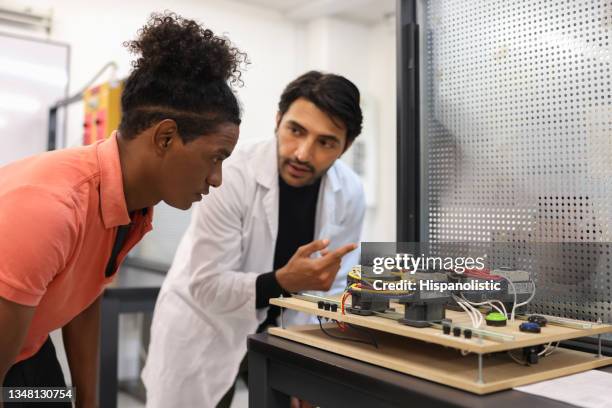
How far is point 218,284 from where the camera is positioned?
1.24 meters

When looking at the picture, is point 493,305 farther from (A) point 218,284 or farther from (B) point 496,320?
(A) point 218,284

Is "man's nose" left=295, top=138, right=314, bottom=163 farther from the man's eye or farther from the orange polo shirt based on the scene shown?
the orange polo shirt

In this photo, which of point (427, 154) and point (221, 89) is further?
point (427, 154)

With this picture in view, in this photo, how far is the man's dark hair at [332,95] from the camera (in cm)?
129

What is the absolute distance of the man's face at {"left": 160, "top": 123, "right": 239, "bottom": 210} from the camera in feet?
2.77

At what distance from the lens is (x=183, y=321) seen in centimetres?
138

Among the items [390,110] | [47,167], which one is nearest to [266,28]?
[390,110]

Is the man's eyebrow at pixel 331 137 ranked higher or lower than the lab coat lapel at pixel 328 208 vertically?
higher

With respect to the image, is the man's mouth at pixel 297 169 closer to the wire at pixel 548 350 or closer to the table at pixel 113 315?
the wire at pixel 548 350

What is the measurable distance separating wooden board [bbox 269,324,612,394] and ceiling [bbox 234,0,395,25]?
293 centimetres

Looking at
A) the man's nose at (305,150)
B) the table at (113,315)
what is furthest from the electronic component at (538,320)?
the table at (113,315)

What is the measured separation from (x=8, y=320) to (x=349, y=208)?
37.8 inches

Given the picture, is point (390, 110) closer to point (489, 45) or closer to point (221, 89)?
point (489, 45)

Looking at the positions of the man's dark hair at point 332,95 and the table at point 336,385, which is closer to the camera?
the table at point 336,385
